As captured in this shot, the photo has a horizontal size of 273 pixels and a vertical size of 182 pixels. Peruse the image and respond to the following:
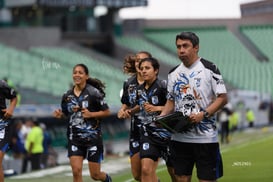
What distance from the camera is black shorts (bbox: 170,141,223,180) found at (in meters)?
9.34

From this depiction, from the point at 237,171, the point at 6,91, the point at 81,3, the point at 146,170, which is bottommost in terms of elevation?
the point at 237,171

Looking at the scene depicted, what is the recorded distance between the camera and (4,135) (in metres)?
12.6

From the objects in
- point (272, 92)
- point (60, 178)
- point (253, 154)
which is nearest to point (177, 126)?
point (60, 178)

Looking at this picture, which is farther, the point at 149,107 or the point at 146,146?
the point at 146,146

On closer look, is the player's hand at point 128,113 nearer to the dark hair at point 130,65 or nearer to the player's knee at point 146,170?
the player's knee at point 146,170

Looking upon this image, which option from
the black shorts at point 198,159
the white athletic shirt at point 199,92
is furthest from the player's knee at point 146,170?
the white athletic shirt at point 199,92

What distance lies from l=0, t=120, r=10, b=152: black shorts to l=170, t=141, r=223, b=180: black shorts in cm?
370

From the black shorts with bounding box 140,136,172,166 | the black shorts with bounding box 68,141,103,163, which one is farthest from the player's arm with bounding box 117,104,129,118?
the black shorts with bounding box 68,141,103,163

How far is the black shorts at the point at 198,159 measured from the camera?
934 cm

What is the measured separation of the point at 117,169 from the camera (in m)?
20.3

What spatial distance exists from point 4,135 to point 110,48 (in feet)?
133

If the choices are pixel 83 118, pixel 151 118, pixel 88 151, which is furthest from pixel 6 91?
pixel 151 118

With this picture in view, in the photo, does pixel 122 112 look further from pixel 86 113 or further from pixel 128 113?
pixel 86 113

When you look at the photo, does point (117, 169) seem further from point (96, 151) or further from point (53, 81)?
point (53, 81)
